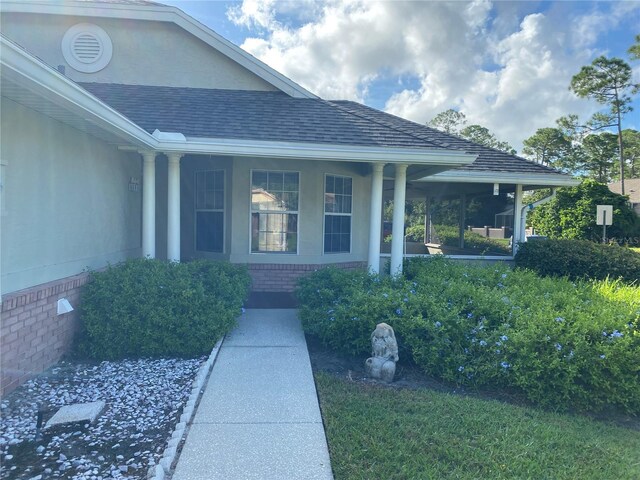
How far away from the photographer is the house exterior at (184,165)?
4.79 m

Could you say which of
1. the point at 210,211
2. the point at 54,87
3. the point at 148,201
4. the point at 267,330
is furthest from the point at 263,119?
the point at 54,87

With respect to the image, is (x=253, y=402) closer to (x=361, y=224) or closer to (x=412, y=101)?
(x=361, y=224)

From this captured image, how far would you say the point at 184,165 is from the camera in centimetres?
920

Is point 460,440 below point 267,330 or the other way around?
below

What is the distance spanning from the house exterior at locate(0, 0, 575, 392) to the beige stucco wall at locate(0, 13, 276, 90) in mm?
26

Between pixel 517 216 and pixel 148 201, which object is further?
pixel 517 216

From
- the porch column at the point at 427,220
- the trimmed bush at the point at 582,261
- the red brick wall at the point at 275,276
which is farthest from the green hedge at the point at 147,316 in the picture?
the porch column at the point at 427,220

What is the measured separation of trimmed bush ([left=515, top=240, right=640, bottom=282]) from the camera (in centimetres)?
952

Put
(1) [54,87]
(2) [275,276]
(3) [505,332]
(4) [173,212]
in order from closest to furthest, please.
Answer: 1. (1) [54,87]
2. (3) [505,332]
3. (4) [173,212]
4. (2) [275,276]

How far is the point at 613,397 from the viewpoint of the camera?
13.7ft

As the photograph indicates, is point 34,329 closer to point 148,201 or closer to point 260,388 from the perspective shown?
point 260,388

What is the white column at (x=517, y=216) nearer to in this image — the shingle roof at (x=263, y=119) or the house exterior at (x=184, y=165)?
the house exterior at (x=184, y=165)

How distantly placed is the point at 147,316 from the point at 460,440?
3.93m

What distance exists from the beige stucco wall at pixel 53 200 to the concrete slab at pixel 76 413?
1321mm
